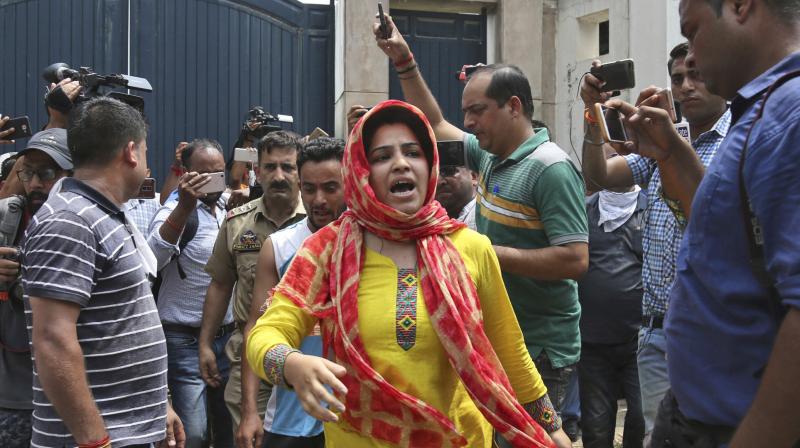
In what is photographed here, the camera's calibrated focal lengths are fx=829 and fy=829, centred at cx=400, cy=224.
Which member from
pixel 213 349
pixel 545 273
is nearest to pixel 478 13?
pixel 213 349

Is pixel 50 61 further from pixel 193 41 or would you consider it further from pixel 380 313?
pixel 380 313

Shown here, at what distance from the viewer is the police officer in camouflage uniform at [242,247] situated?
4.19m

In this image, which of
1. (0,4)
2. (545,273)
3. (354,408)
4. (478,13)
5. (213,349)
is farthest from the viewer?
(478,13)

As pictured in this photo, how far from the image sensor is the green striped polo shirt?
3328mm

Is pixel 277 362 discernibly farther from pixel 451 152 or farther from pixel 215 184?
pixel 215 184

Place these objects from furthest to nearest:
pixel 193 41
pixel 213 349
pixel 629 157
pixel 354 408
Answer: pixel 193 41 → pixel 213 349 → pixel 629 157 → pixel 354 408

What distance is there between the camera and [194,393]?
15.7ft

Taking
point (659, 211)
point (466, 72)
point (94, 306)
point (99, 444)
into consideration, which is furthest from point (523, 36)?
point (99, 444)

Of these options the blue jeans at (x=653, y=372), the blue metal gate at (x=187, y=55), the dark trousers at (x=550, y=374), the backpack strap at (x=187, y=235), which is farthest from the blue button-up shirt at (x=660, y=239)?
the blue metal gate at (x=187, y=55)

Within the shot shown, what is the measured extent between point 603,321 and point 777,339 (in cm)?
365

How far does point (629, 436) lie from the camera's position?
5.02 m

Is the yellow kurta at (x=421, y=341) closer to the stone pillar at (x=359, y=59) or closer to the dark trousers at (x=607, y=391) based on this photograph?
the dark trousers at (x=607, y=391)

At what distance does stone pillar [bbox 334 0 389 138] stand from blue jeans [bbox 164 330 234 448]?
12.2ft

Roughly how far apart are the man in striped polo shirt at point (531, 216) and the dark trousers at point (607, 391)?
1.57m
